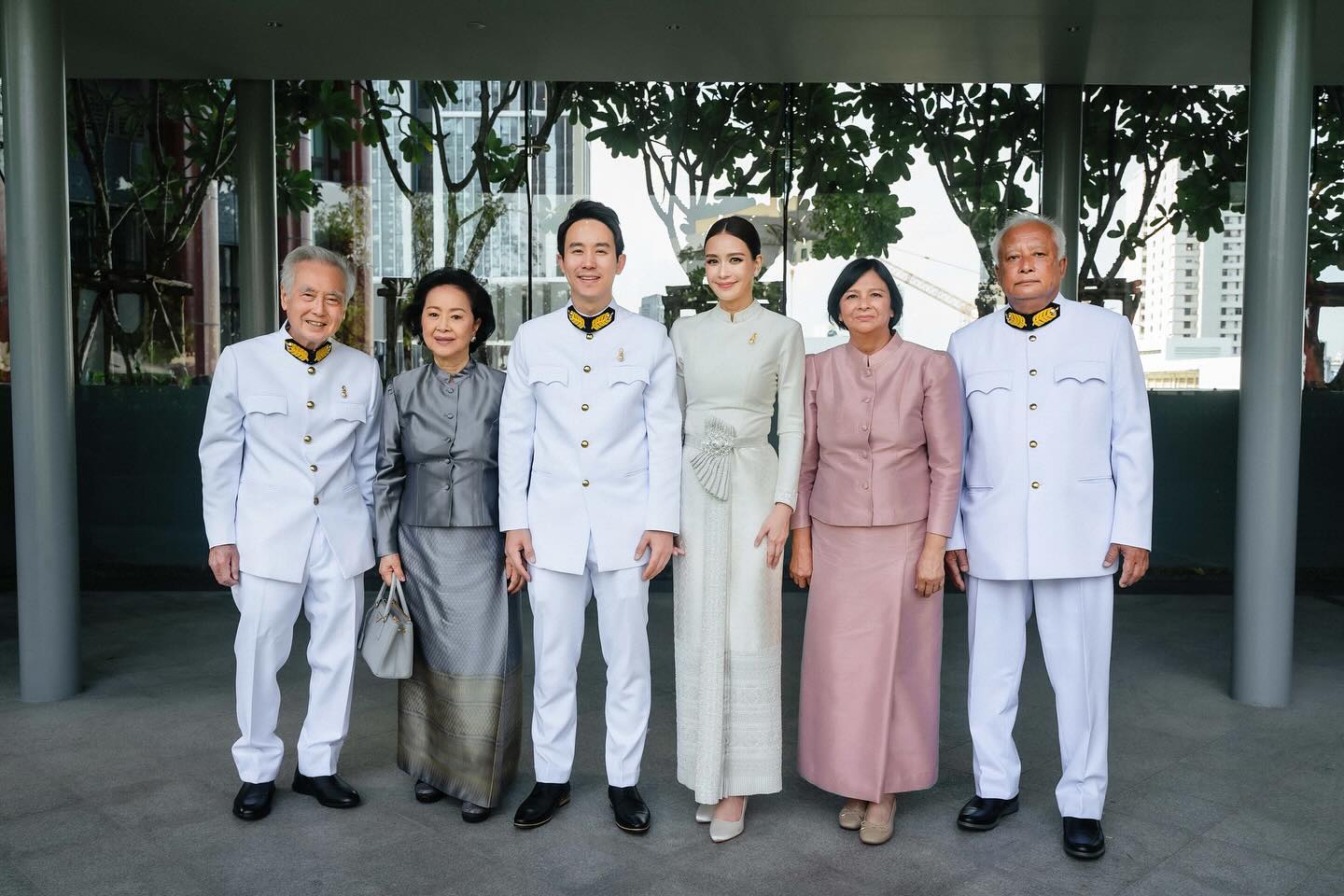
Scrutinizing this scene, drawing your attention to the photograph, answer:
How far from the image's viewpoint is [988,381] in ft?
10.7

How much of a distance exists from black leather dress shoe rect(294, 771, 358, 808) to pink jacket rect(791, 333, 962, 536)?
1.68 m

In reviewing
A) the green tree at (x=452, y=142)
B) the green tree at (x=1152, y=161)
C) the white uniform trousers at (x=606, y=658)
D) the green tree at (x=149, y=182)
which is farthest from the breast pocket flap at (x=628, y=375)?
the green tree at (x=1152, y=161)

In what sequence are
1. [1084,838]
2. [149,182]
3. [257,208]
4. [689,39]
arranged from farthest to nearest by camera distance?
[149,182]
[257,208]
[689,39]
[1084,838]

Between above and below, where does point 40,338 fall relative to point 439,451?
above

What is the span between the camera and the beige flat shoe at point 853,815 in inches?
128

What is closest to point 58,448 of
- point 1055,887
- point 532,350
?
point 532,350

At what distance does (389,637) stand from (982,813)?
1818 mm

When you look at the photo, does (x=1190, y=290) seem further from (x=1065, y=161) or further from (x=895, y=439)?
(x=895, y=439)

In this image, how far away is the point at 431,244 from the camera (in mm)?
7102

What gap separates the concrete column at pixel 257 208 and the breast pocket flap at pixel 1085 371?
5244mm

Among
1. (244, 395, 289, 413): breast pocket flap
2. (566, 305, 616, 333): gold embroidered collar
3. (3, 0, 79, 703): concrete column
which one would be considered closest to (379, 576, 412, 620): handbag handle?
(244, 395, 289, 413): breast pocket flap

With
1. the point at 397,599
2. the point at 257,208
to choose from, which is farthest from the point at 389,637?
the point at 257,208

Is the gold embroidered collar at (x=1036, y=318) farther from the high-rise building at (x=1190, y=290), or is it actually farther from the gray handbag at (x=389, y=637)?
the high-rise building at (x=1190, y=290)

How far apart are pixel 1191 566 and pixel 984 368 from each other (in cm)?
479
